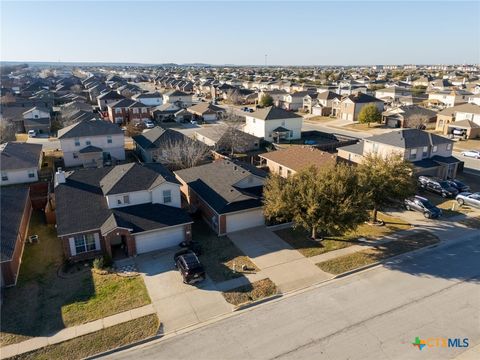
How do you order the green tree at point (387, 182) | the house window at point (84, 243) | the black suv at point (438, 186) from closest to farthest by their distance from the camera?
the house window at point (84, 243) < the green tree at point (387, 182) < the black suv at point (438, 186)

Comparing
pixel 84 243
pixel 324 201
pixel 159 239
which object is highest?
pixel 324 201

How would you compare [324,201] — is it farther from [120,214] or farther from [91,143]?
[91,143]

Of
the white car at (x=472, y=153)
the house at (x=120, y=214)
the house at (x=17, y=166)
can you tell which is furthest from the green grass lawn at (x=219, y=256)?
the white car at (x=472, y=153)

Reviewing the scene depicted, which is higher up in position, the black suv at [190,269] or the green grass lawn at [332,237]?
the black suv at [190,269]

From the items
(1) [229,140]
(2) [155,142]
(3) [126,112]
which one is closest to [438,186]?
(1) [229,140]

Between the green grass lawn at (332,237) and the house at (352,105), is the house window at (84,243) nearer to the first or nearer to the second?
the green grass lawn at (332,237)

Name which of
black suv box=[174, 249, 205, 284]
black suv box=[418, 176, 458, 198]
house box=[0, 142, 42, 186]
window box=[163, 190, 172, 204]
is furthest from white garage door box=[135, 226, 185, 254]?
black suv box=[418, 176, 458, 198]
